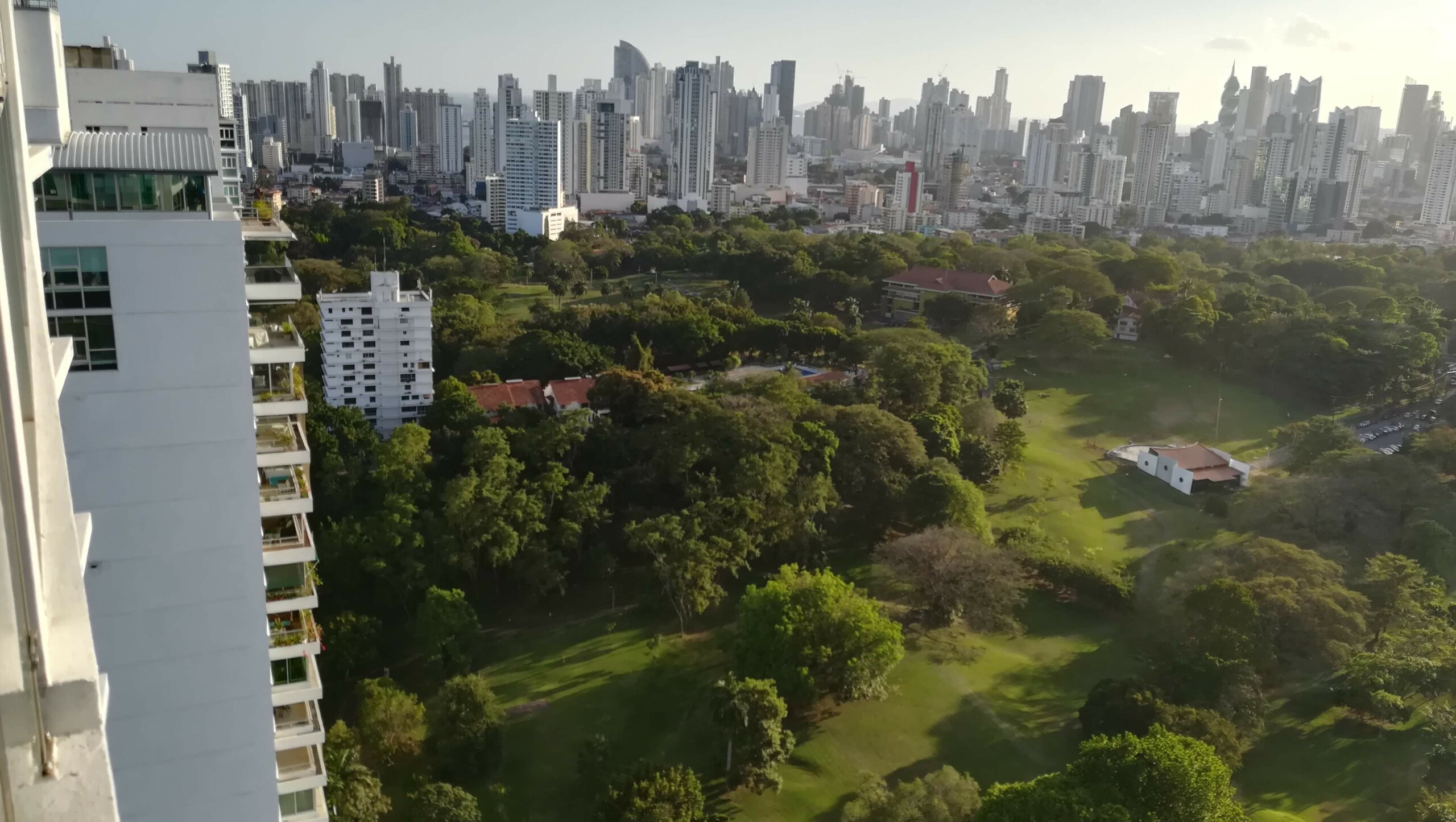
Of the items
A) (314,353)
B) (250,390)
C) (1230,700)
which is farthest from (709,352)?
(250,390)

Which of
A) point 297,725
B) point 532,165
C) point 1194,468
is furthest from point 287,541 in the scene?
point 532,165

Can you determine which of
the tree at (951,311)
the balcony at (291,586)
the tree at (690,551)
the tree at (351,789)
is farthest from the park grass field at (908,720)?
the tree at (951,311)

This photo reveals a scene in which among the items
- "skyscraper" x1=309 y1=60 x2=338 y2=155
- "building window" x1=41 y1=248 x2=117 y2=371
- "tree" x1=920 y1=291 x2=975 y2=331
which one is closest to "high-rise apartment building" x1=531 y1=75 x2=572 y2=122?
"skyscraper" x1=309 y1=60 x2=338 y2=155

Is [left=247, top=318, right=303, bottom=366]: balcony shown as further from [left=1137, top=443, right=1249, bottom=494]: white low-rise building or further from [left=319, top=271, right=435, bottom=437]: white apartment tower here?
[left=1137, top=443, right=1249, bottom=494]: white low-rise building

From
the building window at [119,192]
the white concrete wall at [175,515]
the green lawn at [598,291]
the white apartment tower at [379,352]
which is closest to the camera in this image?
the building window at [119,192]

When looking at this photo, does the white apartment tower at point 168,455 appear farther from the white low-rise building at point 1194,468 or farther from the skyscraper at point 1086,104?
the skyscraper at point 1086,104

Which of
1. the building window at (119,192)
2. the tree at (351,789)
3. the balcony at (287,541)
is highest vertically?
the building window at (119,192)

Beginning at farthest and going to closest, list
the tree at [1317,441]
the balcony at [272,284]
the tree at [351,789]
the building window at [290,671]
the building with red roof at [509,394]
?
the building with red roof at [509,394] → the tree at [1317,441] → the tree at [351,789] → the building window at [290,671] → the balcony at [272,284]
